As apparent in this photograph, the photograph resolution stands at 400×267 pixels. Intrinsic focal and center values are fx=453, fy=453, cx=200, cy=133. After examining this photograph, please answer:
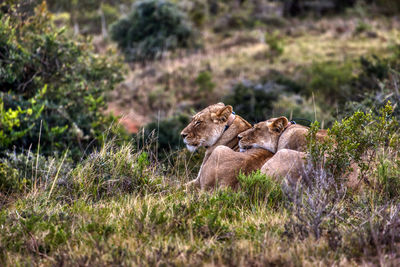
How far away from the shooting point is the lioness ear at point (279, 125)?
5625 millimetres

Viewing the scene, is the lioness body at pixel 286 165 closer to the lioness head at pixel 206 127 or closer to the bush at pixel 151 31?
the lioness head at pixel 206 127

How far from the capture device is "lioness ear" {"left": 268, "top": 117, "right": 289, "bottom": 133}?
562 centimetres

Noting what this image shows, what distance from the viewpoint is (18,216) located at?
175 inches

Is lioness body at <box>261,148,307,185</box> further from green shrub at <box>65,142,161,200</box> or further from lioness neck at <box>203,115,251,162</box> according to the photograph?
green shrub at <box>65,142,161,200</box>

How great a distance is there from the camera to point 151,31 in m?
34.0

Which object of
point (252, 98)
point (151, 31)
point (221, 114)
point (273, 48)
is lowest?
point (252, 98)

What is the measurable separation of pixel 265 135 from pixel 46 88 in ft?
24.1

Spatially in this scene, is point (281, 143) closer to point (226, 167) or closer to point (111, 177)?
point (226, 167)

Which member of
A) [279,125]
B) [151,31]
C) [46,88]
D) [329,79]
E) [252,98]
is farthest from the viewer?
[151,31]

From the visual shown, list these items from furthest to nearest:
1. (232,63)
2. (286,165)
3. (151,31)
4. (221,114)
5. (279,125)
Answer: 1. (151,31)
2. (232,63)
3. (221,114)
4. (279,125)
5. (286,165)

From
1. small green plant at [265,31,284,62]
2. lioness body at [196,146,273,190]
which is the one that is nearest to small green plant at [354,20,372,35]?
small green plant at [265,31,284,62]

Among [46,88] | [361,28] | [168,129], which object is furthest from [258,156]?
[361,28]

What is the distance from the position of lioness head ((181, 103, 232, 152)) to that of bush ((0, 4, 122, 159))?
4.76m

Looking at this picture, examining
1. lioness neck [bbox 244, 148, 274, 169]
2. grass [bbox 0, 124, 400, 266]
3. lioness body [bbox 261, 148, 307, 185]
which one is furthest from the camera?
lioness neck [bbox 244, 148, 274, 169]
